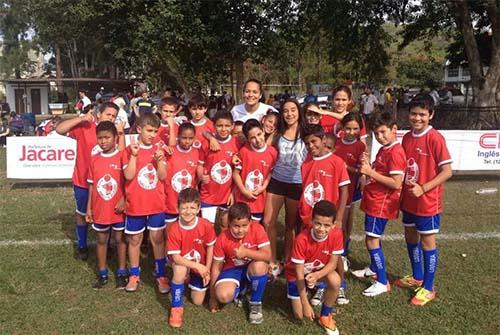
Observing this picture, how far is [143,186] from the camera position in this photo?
14.3 feet

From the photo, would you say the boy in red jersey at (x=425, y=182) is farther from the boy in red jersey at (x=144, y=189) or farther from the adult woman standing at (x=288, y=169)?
the boy in red jersey at (x=144, y=189)

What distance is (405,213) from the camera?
14.3 feet

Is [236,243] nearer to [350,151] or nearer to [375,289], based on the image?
[375,289]

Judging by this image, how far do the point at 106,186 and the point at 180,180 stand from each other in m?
0.68

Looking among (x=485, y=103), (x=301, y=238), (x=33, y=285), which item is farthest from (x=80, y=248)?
(x=485, y=103)

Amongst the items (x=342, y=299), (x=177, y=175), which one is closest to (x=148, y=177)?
(x=177, y=175)

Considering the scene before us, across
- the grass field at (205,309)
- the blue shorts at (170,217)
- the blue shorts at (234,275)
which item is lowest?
the grass field at (205,309)

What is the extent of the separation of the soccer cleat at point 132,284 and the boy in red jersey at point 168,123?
133 cm

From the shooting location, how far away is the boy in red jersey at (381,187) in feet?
13.7

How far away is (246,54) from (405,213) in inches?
603

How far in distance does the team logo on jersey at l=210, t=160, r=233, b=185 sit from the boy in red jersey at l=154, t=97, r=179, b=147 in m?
0.51

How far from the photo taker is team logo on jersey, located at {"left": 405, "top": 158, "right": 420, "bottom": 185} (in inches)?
166

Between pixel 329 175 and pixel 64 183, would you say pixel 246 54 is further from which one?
pixel 329 175

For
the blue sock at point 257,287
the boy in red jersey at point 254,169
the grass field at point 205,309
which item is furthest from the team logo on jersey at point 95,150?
the blue sock at point 257,287
